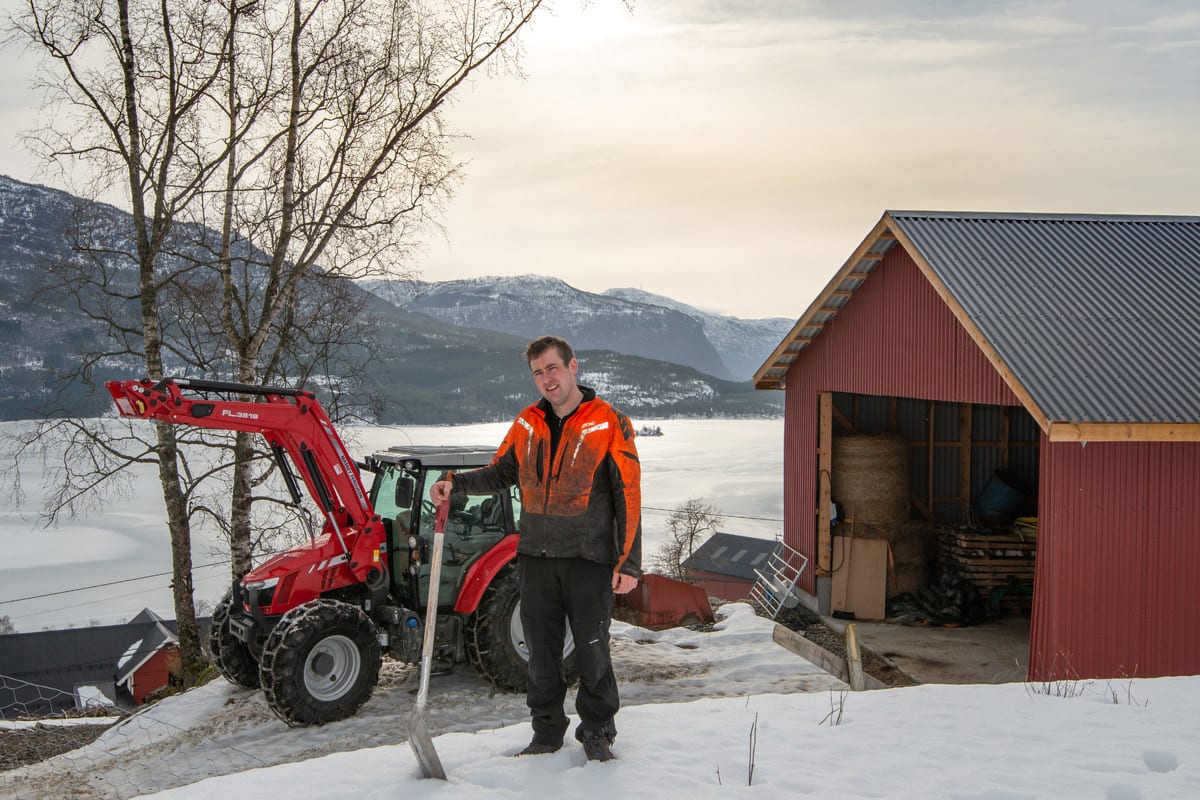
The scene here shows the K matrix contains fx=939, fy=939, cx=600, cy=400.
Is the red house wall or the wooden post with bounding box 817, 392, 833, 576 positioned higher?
the wooden post with bounding box 817, 392, 833, 576

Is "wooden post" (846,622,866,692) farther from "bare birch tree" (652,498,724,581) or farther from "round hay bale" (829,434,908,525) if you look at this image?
"bare birch tree" (652,498,724,581)

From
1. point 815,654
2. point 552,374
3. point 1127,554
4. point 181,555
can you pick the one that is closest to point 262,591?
point 552,374

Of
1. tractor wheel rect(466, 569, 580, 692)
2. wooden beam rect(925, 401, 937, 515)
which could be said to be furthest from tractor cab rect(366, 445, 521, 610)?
wooden beam rect(925, 401, 937, 515)

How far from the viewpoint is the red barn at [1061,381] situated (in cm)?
780

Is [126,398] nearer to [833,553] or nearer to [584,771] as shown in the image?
[584,771]

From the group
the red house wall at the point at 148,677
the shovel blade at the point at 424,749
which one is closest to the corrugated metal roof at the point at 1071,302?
the shovel blade at the point at 424,749

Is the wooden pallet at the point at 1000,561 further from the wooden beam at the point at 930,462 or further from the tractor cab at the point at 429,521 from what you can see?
the tractor cab at the point at 429,521

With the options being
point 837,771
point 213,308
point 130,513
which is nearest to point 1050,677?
point 837,771

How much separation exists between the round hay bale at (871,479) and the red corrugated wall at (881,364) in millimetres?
404

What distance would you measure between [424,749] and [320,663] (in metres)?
2.82

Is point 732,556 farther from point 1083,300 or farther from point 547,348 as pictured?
point 547,348

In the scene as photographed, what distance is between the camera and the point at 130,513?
8275cm

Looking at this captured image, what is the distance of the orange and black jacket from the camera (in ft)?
Answer: 13.7

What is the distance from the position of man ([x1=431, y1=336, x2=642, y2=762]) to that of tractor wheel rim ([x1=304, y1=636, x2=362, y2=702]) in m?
2.68
